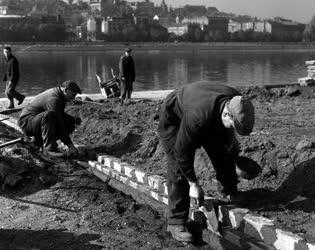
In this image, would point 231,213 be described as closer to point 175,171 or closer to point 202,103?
point 175,171

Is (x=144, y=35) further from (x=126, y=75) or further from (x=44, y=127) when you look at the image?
(x=44, y=127)

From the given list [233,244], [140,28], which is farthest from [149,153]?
[140,28]

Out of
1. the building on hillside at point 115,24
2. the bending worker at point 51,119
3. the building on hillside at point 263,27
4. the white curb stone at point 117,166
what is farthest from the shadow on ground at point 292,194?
the building on hillside at point 263,27

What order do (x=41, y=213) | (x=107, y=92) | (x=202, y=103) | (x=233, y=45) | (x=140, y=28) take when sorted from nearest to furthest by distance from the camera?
1. (x=202, y=103)
2. (x=41, y=213)
3. (x=107, y=92)
4. (x=233, y=45)
5. (x=140, y=28)

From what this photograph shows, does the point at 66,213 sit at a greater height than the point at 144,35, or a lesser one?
greater

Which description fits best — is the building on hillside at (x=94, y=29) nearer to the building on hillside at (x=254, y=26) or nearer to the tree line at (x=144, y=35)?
the tree line at (x=144, y=35)

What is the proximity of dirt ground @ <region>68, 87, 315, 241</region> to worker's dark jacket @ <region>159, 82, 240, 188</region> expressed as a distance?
39.1 inches

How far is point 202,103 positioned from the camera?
4645mm

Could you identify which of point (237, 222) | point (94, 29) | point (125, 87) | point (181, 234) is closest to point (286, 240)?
point (237, 222)

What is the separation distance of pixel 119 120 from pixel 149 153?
2.15 m

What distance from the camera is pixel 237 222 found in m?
5.29

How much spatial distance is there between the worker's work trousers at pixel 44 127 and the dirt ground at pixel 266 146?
3.02 feet

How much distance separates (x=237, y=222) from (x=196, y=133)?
1177 mm

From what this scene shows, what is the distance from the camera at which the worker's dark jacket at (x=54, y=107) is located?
7938 millimetres
